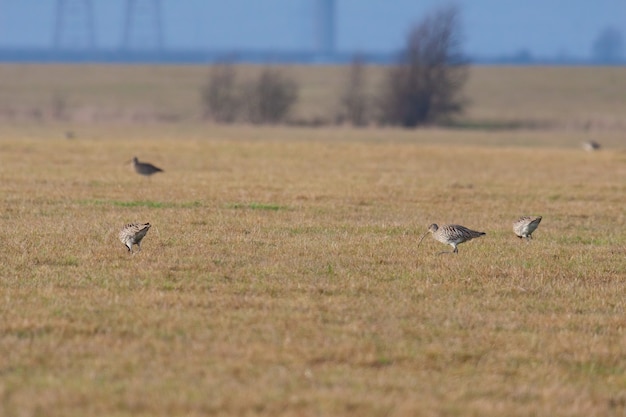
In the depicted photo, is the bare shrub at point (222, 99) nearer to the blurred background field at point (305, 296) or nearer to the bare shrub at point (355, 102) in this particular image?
the bare shrub at point (355, 102)

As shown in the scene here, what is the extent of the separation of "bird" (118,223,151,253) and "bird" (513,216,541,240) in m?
5.51

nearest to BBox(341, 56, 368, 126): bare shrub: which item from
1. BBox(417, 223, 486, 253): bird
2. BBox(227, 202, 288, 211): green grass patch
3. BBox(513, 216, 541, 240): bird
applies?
BBox(227, 202, 288, 211): green grass patch

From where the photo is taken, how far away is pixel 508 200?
2411 centimetres

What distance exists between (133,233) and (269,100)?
67403 millimetres

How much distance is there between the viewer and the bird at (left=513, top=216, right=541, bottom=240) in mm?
16188

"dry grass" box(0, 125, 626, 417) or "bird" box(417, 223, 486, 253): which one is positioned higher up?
"bird" box(417, 223, 486, 253)

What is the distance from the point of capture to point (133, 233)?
45.8 ft

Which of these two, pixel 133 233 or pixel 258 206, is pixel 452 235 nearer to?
pixel 133 233

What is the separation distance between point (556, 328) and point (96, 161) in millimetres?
24789

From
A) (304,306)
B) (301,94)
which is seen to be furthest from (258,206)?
(301,94)

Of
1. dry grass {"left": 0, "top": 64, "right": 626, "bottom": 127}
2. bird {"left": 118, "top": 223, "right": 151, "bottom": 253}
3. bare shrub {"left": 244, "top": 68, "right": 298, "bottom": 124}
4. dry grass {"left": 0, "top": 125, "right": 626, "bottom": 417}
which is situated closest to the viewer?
dry grass {"left": 0, "top": 125, "right": 626, "bottom": 417}

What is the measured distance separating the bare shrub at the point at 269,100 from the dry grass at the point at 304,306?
185 feet

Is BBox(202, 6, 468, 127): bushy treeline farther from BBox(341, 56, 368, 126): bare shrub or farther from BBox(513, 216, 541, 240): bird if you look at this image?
BBox(513, 216, 541, 240): bird

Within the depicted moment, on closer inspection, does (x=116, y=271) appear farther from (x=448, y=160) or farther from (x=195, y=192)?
(x=448, y=160)
